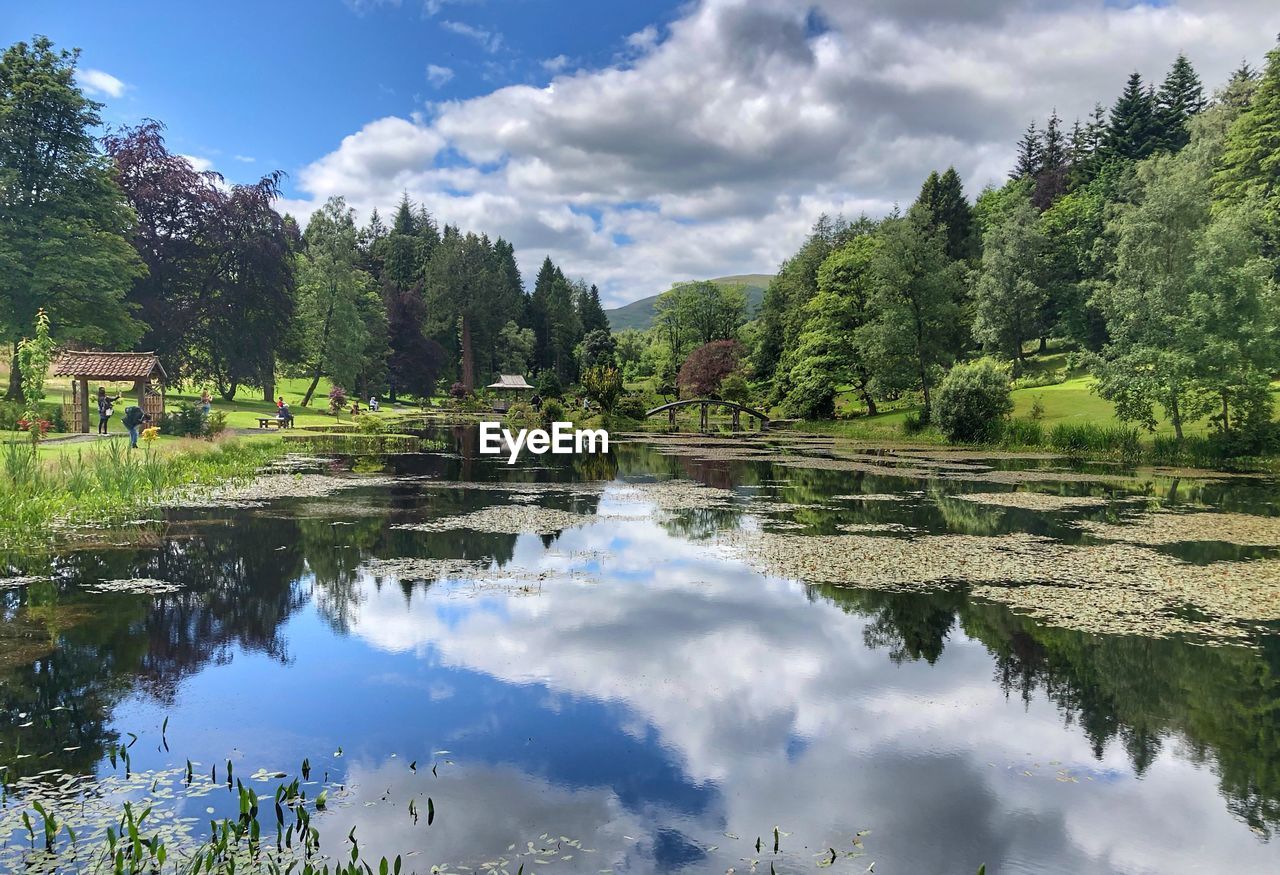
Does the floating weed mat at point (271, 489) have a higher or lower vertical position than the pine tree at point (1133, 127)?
lower

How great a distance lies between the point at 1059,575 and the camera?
1255cm

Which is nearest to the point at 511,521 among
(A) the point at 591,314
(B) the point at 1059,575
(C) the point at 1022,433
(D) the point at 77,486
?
(D) the point at 77,486

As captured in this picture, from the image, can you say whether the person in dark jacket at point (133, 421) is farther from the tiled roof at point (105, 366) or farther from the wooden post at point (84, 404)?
the tiled roof at point (105, 366)

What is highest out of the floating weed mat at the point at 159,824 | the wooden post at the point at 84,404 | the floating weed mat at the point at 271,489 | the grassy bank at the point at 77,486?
the wooden post at the point at 84,404

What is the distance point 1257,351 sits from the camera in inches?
1194

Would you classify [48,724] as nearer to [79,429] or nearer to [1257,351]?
[79,429]

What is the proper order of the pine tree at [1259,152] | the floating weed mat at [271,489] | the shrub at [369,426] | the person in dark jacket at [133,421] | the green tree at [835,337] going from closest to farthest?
the floating weed mat at [271,489], the person in dark jacket at [133,421], the shrub at [369,426], the pine tree at [1259,152], the green tree at [835,337]

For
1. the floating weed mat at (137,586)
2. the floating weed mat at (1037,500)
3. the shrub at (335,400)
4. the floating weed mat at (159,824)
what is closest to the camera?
the floating weed mat at (159,824)

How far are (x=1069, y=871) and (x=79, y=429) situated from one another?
37714 millimetres

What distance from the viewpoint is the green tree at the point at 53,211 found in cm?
3559

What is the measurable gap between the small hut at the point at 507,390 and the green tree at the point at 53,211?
33942 mm

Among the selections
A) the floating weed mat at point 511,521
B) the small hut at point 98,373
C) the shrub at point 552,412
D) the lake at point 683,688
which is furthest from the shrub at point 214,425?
the shrub at point 552,412

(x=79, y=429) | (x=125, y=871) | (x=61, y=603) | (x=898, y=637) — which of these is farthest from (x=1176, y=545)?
(x=79, y=429)

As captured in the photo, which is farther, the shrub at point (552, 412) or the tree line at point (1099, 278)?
the shrub at point (552, 412)
